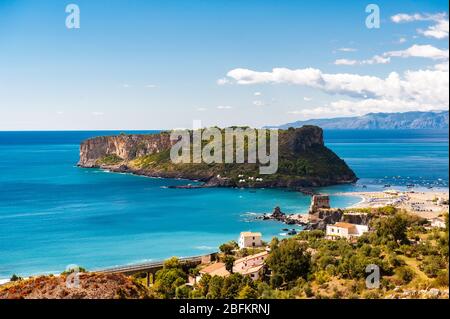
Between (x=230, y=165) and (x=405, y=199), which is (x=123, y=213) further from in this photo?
(x=230, y=165)

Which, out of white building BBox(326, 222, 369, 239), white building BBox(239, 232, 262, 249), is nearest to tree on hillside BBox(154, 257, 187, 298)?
white building BBox(239, 232, 262, 249)

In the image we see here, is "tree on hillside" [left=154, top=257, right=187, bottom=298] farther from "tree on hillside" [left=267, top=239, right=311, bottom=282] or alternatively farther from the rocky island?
the rocky island

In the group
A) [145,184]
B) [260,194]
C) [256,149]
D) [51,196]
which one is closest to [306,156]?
[256,149]

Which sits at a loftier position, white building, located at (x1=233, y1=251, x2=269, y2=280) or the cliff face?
the cliff face

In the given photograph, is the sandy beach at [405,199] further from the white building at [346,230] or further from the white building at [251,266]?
the white building at [251,266]

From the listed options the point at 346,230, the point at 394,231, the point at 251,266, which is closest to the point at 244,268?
the point at 251,266
